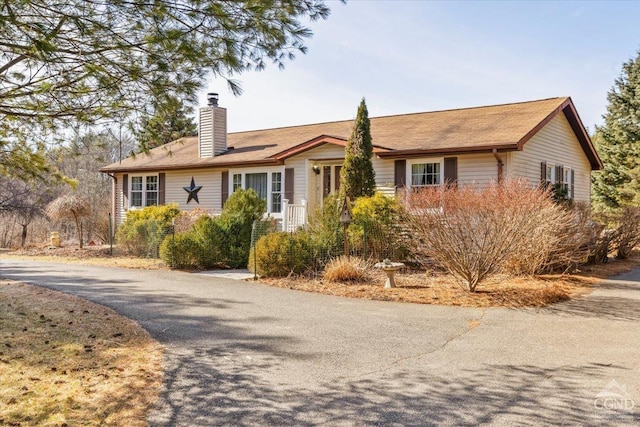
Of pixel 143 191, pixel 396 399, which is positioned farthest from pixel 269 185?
pixel 396 399

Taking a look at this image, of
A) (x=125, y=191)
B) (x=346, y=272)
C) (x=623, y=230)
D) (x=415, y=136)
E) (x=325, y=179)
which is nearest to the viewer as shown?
(x=346, y=272)

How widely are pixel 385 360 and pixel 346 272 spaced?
5283mm

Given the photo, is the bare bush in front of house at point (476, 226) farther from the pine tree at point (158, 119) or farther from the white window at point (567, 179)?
the white window at point (567, 179)

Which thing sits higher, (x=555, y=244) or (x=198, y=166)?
(x=198, y=166)

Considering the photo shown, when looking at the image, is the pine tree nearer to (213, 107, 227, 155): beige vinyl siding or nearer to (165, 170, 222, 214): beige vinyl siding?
(165, 170, 222, 214): beige vinyl siding

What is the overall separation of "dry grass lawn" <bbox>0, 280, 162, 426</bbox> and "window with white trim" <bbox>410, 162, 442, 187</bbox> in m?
9.54

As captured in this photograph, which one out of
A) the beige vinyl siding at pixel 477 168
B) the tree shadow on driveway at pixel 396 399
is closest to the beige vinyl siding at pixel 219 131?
the beige vinyl siding at pixel 477 168

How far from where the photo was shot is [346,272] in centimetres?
1045

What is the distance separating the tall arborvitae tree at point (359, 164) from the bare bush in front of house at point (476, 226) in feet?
14.1

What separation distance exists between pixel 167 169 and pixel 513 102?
43.5 feet

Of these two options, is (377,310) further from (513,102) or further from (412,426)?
(513,102)

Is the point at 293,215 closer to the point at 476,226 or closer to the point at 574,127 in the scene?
the point at 476,226

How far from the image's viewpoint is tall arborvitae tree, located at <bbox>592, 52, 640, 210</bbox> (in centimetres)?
2456

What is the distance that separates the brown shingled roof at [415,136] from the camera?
13727mm
